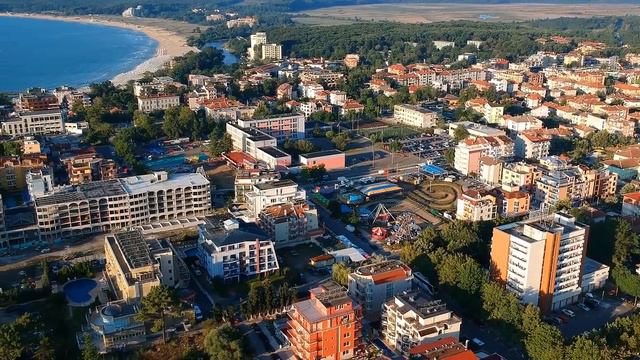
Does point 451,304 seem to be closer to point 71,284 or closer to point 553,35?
point 71,284

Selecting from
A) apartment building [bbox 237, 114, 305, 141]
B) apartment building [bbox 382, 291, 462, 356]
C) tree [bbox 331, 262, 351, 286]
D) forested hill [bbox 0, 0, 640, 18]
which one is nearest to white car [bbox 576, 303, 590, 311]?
apartment building [bbox 382, 291, 462, 356]

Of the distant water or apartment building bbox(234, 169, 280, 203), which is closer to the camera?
apartment building bbox(234, 169, 280, 203)

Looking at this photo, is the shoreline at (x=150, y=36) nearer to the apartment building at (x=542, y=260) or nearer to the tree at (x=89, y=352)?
the tree at (x=89, y=352)

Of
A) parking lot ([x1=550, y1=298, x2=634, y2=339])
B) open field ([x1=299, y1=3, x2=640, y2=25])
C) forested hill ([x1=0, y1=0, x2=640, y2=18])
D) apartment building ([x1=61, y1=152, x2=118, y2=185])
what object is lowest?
parking lot ([x1=550, y1=298, x2=634, y2=339])

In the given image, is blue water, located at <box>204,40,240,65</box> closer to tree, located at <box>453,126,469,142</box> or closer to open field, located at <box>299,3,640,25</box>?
open field, located at <box>299,3,640,25</box>

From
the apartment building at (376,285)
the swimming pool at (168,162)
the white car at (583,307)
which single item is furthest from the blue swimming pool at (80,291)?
the white car at (583,307)

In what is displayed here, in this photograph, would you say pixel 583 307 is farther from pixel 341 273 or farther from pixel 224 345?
pixel 224 345
